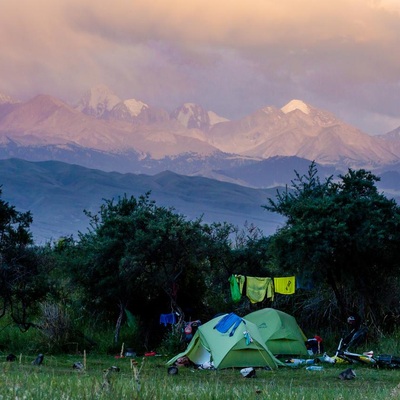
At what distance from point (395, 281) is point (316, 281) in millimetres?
3354

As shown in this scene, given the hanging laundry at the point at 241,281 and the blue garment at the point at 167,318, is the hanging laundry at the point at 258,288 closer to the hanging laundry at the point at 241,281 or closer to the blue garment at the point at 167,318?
the hanging laundry at the point at 241,281

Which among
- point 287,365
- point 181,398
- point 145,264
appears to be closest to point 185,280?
point 145,264

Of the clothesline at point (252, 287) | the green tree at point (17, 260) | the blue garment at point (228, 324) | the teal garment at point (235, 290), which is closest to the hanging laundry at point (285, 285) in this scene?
the clothesline at point (252, 287)

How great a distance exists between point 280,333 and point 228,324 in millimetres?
3390

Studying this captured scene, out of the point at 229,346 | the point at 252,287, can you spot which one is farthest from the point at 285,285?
the point at 229,346

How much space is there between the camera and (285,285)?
3086 centimetres

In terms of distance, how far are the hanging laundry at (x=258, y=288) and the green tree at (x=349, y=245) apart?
139cm

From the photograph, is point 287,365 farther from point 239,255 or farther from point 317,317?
point 239,255

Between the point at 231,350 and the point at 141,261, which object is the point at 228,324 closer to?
the point at 231,350

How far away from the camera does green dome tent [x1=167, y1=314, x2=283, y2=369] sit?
81.0ft

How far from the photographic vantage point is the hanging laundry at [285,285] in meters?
30.6

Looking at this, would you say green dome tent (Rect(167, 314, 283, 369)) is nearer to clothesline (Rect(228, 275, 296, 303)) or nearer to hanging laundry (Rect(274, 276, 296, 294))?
hanging laundry (Rect(274, 276, 296, 294))

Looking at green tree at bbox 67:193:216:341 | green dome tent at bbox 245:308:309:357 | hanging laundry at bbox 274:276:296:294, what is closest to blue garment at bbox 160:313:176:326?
green tree at bbox 67:193:216:341

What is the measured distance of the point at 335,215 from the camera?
94.7ft
